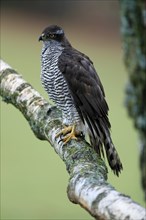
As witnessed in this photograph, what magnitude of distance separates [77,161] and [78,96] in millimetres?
800

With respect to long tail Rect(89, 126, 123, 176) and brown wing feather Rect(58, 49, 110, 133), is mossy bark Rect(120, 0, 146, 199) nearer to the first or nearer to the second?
long tail Rect(89, 126, 123, 176)

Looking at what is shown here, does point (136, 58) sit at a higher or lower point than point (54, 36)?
lower

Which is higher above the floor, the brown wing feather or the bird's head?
the bird's head

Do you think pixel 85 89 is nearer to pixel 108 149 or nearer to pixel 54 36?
pixel 108 149

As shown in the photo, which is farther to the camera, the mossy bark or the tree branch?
the tree branch

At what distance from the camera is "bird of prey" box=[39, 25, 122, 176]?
3594 millimetres

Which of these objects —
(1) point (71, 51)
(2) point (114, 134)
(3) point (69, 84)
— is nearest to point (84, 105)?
(3) point (69, 84)

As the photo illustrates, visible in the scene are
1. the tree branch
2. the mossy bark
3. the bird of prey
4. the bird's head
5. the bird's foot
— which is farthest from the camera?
the bird's head

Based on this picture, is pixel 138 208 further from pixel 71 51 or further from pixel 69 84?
pixel 71 51

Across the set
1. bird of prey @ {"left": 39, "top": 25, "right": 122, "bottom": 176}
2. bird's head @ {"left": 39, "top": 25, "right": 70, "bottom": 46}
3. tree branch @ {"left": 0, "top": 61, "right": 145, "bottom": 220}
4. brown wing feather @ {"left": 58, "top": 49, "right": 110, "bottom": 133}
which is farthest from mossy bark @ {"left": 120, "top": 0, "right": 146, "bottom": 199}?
bird's head @ {"left": 39, "top": 25, "right": 70, "bottom": 46}

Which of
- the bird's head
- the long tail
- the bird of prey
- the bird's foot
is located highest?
the bird's head

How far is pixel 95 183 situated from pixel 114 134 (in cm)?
673

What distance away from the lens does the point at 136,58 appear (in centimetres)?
199

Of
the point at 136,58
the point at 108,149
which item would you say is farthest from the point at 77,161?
the point at 136,58
